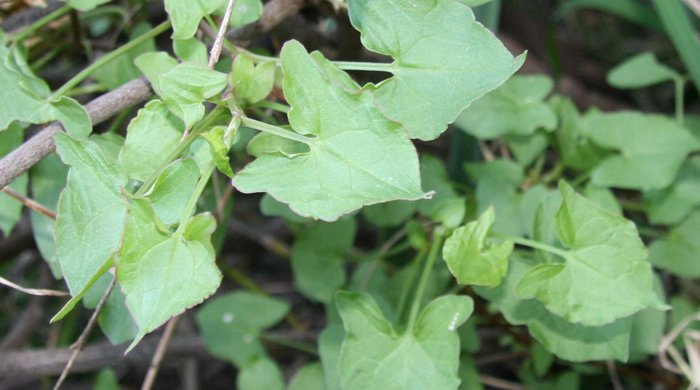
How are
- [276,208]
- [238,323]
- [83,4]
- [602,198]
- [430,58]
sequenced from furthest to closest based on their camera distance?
[238,323]
[602,198]
[276,208]
[83,4]
[430,58]

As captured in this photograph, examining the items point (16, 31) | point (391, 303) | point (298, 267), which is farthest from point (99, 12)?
point (391, 303)

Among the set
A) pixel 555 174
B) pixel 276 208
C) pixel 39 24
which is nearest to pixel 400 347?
pixel 276 208

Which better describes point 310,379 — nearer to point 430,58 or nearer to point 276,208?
point 276,208

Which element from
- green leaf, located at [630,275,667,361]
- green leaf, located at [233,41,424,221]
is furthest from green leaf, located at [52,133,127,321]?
green leaf, located at [630,275,667,361]

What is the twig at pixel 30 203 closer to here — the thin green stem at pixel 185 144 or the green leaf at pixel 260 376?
the thin green stem at pixel 185 144

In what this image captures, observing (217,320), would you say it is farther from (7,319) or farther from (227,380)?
(7,319)
